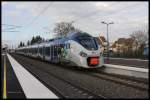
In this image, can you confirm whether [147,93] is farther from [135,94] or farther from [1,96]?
[1,96]

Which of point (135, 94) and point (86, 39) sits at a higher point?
point (86, 39)

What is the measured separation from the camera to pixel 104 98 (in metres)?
13.6

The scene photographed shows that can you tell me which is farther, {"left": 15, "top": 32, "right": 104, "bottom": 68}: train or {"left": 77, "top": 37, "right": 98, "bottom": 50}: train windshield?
{"left": 77, "top": 37, "right": 98, "bottom": 50}: train windshield

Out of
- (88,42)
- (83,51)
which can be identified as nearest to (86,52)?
(83,51)

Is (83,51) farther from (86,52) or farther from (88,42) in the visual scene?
(88,42)

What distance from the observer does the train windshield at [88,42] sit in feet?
91.3

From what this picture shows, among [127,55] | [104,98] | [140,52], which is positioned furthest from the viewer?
[127,55]

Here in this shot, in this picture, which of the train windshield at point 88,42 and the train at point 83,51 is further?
the train windshield at point 88,42

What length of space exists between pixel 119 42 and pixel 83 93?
135 m

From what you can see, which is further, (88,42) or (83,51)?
(88,42)

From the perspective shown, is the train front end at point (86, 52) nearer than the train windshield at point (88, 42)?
Yes

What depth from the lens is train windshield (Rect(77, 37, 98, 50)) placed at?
27.8 meters

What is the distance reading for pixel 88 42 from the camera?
92.6 feet

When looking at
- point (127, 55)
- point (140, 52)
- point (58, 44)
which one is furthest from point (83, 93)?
point (127, 55)
